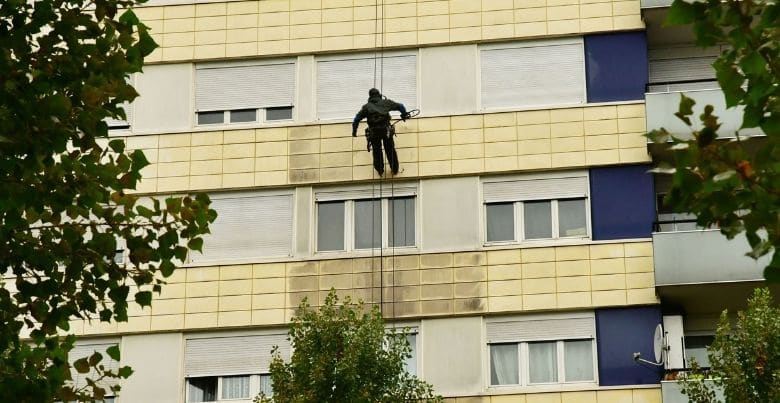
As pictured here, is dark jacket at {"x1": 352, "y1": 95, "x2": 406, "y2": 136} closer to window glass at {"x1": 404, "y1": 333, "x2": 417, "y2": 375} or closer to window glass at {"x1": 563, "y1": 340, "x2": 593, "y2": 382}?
window glass at {"x1": 404, "y1": 333, "x2": 417, "y2": 375}

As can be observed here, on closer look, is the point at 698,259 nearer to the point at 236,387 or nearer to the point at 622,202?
the point at 622,202

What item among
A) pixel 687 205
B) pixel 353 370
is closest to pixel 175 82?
pixel 353 370

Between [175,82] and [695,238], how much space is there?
8.98 meters

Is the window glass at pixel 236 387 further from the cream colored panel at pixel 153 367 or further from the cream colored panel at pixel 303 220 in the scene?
the cream colored panel at pixel 303 220

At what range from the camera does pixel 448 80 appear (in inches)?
1094

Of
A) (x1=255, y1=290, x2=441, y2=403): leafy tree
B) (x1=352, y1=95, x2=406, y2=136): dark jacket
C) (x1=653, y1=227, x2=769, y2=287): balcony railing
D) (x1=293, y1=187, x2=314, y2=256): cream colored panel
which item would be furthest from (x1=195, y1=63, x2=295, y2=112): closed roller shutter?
(x1=653, y1=227, x2=769, y2=287): balcony railing

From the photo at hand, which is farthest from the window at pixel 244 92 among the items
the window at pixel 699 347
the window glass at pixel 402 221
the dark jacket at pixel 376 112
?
the window at pixel 699 347

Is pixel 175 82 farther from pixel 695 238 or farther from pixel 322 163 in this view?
pixel 695 238

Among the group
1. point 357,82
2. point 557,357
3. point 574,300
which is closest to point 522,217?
point 574,300

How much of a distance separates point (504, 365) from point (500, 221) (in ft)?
7.69

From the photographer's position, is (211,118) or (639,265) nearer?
(639,265)

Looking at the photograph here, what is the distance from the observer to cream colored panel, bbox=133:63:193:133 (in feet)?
92.8

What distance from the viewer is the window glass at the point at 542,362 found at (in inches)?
1024

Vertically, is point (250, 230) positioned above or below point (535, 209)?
below
